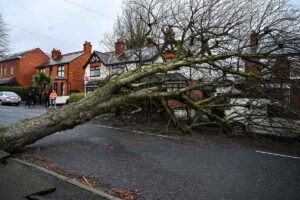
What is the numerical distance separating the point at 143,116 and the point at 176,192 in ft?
26.9

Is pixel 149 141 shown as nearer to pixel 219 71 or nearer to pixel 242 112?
pixel 242 112

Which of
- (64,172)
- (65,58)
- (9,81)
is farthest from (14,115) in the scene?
(9,81)

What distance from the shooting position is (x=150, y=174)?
19.8 feet

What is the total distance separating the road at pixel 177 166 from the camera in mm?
5195

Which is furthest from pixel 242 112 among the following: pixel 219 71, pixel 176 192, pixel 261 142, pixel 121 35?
pixel 121 35

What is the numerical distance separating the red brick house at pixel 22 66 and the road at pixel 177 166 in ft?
131

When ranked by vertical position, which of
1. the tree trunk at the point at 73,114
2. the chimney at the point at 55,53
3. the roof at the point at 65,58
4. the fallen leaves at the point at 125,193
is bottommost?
the fallen leaves at the point at 125,193

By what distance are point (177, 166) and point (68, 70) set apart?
36354 millimetres

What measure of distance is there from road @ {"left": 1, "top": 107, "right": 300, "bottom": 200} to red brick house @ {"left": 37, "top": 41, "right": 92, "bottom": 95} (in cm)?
3149

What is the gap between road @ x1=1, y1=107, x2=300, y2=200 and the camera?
17.0ft

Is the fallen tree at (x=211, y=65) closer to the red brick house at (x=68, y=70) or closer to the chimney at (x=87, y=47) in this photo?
the red brick house at (x=68, y=70)

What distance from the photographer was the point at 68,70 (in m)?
40.5

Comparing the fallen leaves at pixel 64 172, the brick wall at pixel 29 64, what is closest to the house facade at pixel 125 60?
the fallen leaves at pixel 64 172

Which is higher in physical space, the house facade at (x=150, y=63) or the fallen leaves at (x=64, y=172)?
the house facade at (x=150, y=63)
